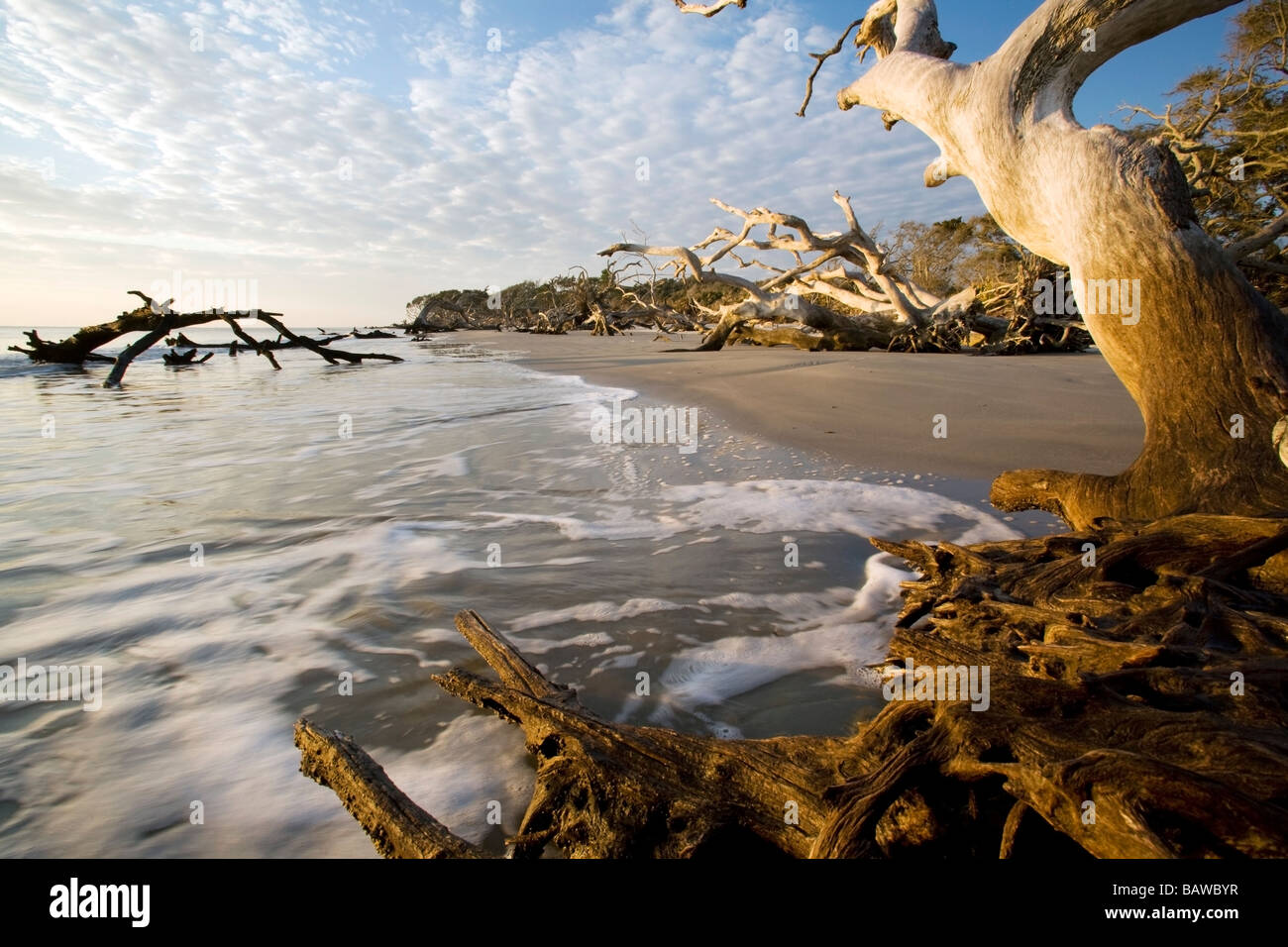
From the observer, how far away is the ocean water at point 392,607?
1623 mm

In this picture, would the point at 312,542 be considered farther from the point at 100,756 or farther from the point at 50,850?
the point at 50,850

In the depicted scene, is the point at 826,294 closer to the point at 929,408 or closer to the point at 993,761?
the point at 929,408

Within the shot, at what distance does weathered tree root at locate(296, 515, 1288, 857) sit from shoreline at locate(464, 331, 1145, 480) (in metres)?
2.57

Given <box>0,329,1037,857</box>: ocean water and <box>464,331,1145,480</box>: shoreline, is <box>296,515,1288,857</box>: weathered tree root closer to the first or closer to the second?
<box>0,329,1037,857</box>: ocean water

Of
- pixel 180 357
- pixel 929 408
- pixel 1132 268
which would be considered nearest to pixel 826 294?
pixel 929 408

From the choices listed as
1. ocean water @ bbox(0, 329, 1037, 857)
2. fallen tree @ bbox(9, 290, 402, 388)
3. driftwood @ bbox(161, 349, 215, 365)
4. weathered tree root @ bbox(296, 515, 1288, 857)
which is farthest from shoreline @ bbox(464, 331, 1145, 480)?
driftwood @ bbox(161, 349, 215, 365)

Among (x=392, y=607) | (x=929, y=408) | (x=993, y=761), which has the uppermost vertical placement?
(x=929, y=408)

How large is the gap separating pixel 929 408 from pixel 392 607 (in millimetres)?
5327

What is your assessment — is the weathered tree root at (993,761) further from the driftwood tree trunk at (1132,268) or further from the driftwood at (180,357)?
the driftwood at (180,357)

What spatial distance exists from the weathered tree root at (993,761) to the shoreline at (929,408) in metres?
2.57

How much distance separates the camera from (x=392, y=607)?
2621mm

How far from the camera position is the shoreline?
436cm
